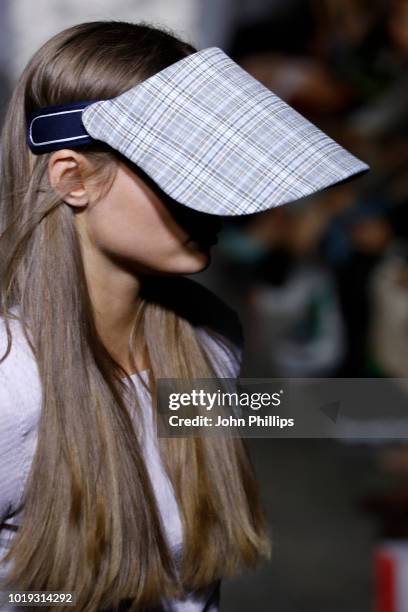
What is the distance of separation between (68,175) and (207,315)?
0.49 meters

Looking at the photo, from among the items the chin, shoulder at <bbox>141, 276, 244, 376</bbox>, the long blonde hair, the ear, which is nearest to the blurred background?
shoulder at <bbox>141, 276, 244, 376</bbox>

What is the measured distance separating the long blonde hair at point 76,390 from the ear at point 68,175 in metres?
0.01

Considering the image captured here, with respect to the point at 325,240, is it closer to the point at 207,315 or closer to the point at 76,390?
the point at 207,315

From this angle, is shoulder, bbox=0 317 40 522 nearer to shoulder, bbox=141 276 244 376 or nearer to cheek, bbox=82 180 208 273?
cheek, bbox=82 180 208 273

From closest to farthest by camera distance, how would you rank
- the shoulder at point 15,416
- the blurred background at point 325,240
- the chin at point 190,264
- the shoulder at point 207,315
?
the shoulder at point 15,416 → the chin at point 190,264 → the shoulder at point 207,315 → the blurred background at point 325,240

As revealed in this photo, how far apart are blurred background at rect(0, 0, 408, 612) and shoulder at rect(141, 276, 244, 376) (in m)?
2.39

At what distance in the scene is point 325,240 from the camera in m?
5.22

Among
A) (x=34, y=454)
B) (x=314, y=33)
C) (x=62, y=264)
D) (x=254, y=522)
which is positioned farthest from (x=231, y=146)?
(x=314, y=33)

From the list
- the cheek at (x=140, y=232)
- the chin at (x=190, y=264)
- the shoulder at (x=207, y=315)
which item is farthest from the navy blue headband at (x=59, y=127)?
the shoulder at (x=207, y=315)

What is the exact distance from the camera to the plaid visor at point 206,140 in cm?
161

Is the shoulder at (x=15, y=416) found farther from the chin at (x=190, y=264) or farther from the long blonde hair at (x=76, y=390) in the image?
the chin at (x=190, y=264)

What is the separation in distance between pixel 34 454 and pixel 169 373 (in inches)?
13.9

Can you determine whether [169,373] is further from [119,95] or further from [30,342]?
[119,95]

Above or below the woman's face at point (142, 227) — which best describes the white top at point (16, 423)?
below
